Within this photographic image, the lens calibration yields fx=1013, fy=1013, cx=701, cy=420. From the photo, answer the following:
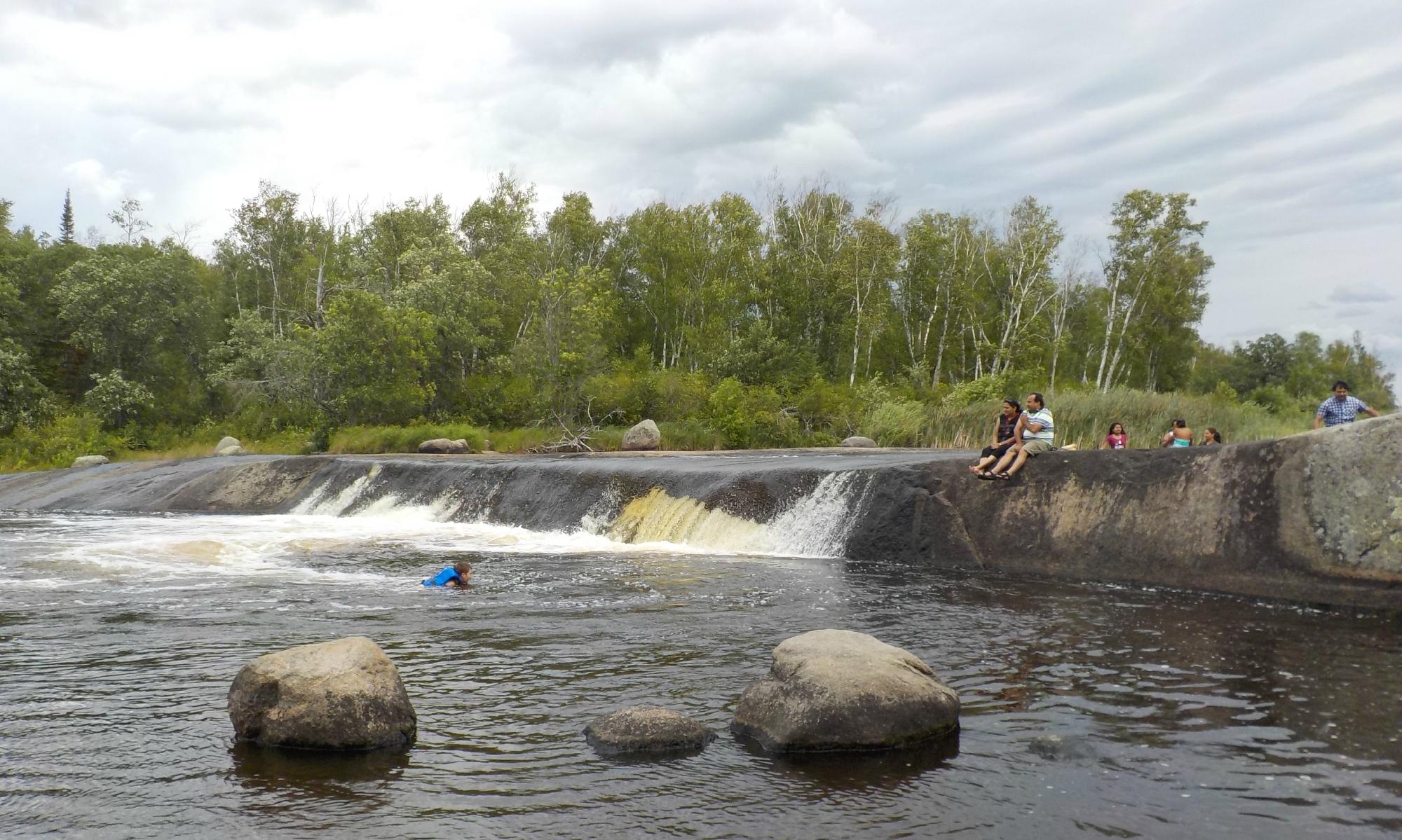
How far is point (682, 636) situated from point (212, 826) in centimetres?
562

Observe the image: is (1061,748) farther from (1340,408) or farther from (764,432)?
(764,432)

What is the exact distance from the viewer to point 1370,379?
99.8 metres

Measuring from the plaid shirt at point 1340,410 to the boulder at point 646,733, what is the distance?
12774mm

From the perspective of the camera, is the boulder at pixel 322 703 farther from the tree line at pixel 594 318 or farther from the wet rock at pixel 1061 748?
the tree line at pixel 594 318

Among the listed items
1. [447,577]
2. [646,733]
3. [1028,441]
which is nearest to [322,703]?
[646,733]

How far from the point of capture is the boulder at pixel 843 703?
23.4ft

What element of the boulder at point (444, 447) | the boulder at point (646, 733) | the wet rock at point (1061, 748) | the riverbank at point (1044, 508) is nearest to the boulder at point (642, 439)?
the boulder at point (444, 447)

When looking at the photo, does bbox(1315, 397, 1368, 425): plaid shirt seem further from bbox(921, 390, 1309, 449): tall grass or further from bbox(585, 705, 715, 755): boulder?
bbox(585, 705, 715, 755): boulder

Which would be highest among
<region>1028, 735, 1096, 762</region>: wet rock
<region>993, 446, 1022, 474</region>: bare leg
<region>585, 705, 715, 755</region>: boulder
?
<region>993, 446, 1022, 474</region>: bare leg

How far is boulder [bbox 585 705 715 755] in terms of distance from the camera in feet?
23.3

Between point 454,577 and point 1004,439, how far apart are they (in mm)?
9071

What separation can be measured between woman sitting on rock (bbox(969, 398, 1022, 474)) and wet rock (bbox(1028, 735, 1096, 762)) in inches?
379

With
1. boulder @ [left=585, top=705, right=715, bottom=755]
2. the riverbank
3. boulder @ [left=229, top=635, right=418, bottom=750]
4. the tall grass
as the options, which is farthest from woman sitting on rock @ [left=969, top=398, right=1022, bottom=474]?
Result: the tall grass

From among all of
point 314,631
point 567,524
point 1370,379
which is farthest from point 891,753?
point 1370,379
